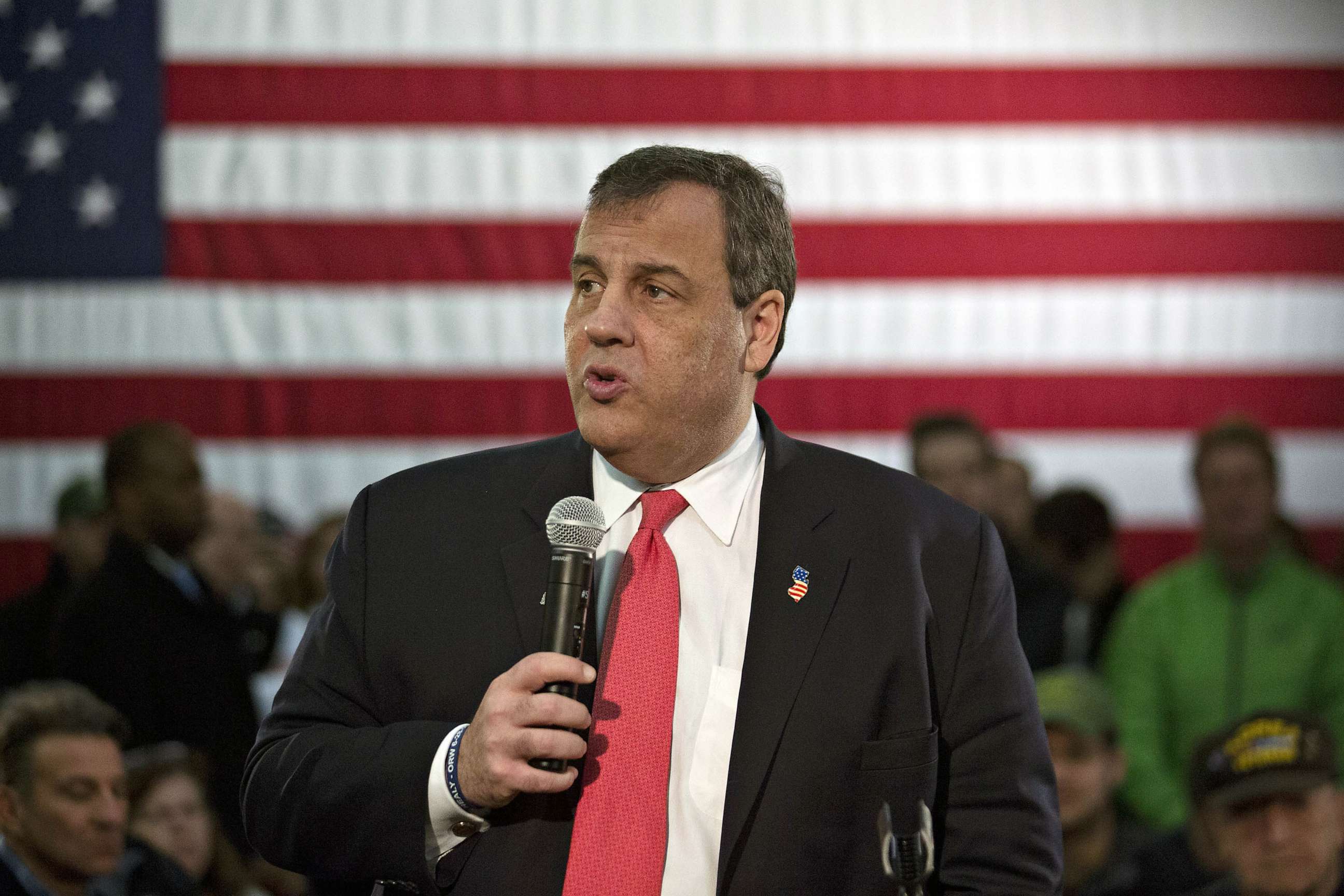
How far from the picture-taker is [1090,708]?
3621mm

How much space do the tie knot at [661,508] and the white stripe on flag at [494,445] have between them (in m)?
3.68

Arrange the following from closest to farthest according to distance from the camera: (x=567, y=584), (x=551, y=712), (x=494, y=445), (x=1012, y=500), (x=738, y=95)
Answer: (x=551, y=712), (x=567, y=584), (x=1012, y=500), (x=738, y=95), (x=494, y=445)

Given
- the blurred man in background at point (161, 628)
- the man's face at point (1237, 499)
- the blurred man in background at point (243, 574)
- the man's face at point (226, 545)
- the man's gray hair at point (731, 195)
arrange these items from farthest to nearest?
1. the man's face at point (226, 545)
2. the blurred man in background at point (243, 574)
3. the man's face at point (1237, 499)
4. the blurred man in background at point (161, 628)
5. the man's gray hair at point (731, 195)

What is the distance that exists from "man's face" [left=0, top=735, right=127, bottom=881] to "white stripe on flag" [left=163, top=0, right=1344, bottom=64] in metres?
2.99

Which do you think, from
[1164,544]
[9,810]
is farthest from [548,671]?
[1164,544]

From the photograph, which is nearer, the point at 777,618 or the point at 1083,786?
the point at 777,618

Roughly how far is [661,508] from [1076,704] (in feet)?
6.95

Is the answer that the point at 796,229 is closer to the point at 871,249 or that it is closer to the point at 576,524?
the point at 871,249

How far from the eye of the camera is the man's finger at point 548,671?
55.4 inches

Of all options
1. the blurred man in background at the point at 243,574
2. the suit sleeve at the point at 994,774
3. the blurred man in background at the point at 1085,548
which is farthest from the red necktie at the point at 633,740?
the blurred man in background at the point at 1085,548

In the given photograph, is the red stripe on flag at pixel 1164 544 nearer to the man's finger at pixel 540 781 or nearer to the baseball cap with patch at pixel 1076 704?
the baseball cap with patch at pixel 1076 704

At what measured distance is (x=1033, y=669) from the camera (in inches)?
161

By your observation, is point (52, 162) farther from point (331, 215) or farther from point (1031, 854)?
point (1031, 854)

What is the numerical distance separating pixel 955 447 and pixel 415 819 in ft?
9.18
